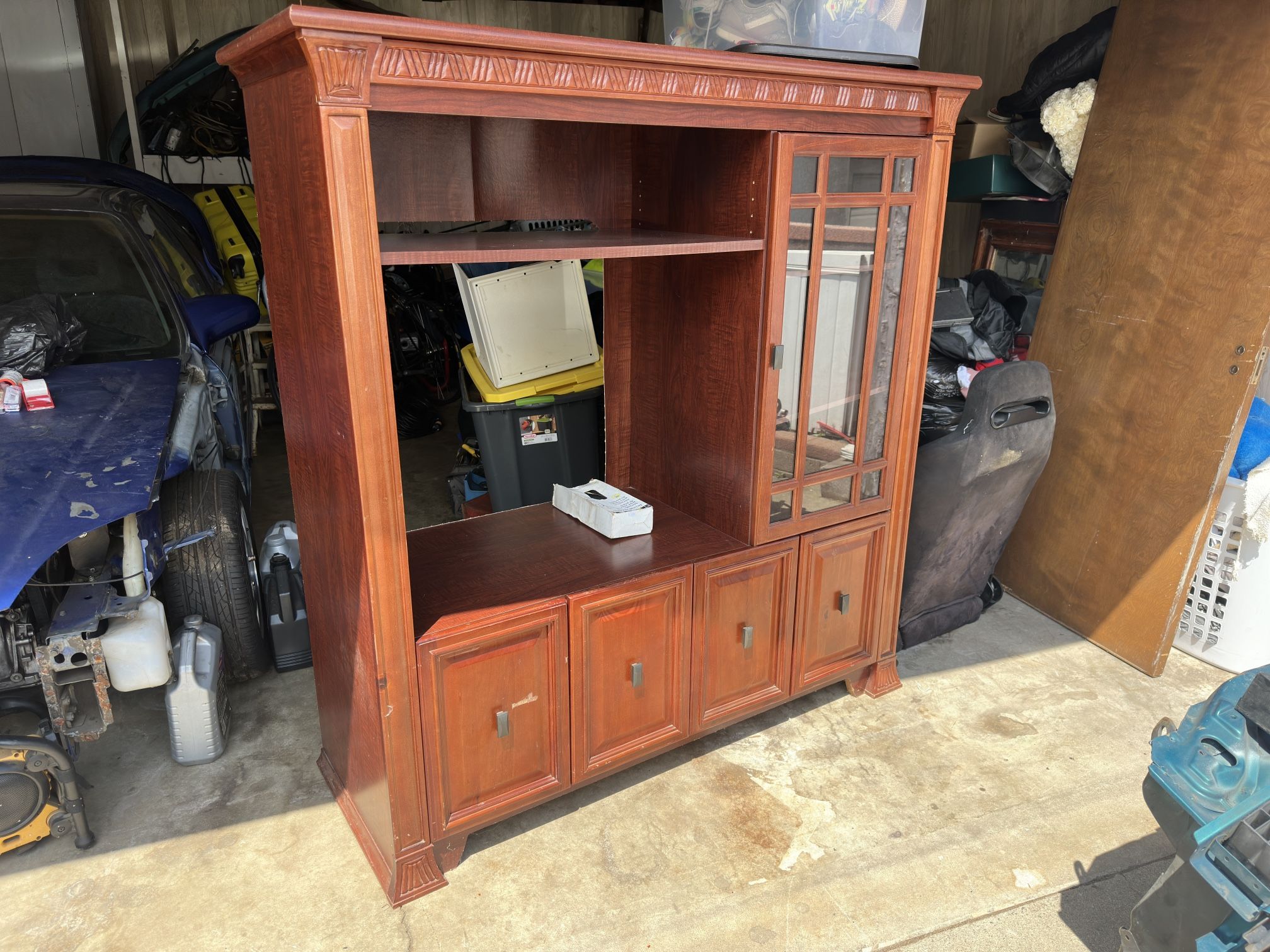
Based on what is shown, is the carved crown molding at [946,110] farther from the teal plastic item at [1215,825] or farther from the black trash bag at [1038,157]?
the black trash bag at [1038,157]

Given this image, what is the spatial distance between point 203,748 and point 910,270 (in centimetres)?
250

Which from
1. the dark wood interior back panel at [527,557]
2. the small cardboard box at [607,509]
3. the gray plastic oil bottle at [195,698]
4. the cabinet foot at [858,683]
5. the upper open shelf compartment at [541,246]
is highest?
the upper open shelf compartment at [541,246]

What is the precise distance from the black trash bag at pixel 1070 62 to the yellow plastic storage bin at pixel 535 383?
2239mm

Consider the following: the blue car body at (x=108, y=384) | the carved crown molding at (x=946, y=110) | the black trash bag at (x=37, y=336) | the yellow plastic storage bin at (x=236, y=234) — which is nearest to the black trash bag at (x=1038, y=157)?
the carved crown molding at (x=946, y=110)

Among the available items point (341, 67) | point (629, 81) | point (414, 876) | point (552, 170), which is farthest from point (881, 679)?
point (341, 67)

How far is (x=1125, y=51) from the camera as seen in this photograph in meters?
3.27

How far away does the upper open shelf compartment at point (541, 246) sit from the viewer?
179 cm

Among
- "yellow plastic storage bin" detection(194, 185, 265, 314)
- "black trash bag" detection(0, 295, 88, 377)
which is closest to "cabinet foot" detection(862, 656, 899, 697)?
"black trash bag" detection(0, 295, 88, 377)

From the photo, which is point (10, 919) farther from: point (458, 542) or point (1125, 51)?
point (1125, 51)

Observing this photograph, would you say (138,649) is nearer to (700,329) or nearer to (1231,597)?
(700,329)

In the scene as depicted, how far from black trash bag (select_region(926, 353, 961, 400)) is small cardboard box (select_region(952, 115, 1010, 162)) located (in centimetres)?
132

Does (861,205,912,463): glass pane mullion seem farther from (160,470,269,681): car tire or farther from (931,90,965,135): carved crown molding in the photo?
(160,470,269,681): car tire

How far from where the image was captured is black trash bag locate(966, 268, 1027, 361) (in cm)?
379

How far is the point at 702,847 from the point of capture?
2316 mm
